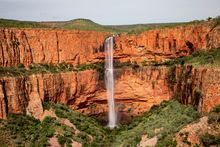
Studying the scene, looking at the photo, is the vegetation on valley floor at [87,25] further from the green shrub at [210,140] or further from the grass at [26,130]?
the green shrub at [210,140]

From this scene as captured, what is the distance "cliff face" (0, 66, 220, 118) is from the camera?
4150 cm

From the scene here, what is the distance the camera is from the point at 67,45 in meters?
53.3

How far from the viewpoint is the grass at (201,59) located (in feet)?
142

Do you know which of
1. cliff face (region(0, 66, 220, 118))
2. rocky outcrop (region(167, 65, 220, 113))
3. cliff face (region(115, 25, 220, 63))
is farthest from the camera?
cliff face (region(115, 25, 220, 63))

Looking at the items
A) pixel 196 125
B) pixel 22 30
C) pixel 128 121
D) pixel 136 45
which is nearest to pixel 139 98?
pixel 128 121

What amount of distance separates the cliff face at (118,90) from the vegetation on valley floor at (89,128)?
5.05ft

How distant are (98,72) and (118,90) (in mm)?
3891

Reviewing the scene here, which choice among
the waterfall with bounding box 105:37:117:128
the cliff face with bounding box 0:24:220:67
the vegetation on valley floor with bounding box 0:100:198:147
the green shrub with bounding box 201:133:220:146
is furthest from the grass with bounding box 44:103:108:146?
the green shrub with bounding box 201:133:220:146

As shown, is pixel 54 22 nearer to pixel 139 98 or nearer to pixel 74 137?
pixel 139 98

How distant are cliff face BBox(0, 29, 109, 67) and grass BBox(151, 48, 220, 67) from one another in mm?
9765

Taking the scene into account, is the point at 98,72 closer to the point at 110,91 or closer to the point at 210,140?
the point at 110,91

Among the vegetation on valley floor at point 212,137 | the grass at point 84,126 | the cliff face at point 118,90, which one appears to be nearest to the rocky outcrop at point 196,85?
the cliff face at point 118,90

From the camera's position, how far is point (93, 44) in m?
55.7

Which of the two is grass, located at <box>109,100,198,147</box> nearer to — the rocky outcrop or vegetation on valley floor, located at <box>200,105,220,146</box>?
the rocky outcrop
